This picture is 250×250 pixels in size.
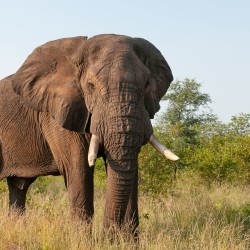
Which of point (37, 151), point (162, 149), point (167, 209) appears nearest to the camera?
point (162, 149)

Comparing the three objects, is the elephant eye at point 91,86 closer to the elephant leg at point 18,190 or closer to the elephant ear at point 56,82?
the elephant ear at point 56,82

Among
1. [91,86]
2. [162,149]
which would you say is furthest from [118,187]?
[91,86]

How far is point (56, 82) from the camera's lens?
20.1 feet

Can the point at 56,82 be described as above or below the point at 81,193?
above

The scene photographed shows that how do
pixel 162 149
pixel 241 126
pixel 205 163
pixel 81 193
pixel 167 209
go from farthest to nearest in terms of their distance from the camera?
pixel 241 126 → pixel 205 163 → pixel 167 209 → pixel 81 193 → pixel 162 149

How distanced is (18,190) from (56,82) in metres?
2.64

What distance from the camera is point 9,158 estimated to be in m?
7.77

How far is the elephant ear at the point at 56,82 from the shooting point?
583cm

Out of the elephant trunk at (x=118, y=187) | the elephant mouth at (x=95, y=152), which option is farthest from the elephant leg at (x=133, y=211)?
the elephant mouth at (x=95, y=152)

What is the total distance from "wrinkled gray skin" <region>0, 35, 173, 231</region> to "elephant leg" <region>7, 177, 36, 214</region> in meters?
0.43

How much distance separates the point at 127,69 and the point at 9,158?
10.3 ft

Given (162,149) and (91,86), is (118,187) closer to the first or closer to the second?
(162,149)

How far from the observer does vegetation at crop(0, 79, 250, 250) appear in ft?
18.6

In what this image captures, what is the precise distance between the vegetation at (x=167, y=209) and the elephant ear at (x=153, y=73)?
143cm
